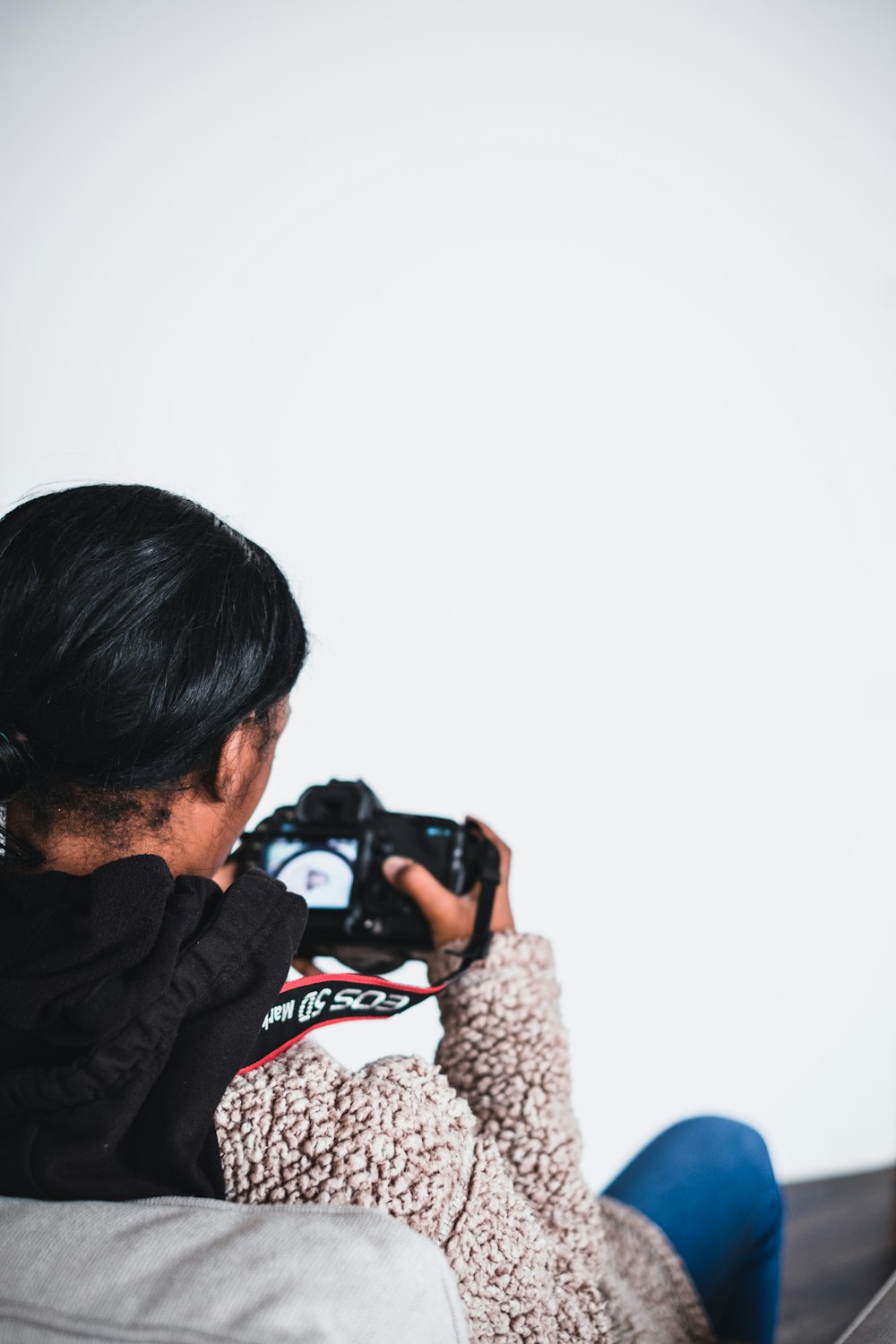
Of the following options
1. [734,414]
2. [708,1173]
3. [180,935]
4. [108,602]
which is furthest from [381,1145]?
[734,414]

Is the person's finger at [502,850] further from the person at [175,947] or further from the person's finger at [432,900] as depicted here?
the person at [175,947]

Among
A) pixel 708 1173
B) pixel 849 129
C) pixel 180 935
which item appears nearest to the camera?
pixel 180 935

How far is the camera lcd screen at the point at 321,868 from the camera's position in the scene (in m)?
0.76

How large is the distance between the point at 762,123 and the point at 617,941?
1.17 metres

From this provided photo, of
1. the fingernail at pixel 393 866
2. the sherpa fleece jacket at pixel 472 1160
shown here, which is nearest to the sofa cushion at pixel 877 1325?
the sherpa fleece jacket at pixel 472 1160

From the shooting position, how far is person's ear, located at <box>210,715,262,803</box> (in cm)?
55

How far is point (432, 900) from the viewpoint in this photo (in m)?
0.76

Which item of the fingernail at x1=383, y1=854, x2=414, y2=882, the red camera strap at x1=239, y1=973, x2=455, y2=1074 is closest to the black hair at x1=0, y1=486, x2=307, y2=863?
the red camera strap at x1=239, y1=973, x2=455, y2=1074

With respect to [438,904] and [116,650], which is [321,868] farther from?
[116,650]

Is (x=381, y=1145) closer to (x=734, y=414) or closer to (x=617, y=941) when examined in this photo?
(x=617, y=941)

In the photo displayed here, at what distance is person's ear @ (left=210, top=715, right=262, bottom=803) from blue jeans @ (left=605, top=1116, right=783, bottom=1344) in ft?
1.82

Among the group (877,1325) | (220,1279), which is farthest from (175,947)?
(877,1325)

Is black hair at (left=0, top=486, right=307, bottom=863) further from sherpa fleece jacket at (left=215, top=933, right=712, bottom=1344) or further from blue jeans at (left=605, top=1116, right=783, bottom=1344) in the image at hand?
blue jeans at (left=605, top=1116, right=783, bottom=1344)

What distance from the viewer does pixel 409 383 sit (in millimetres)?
1229
